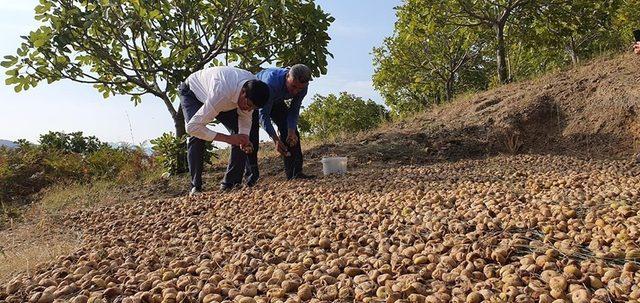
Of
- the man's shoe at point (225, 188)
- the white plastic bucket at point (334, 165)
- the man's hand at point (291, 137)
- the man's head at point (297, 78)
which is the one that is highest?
the man's head at point (297, 78)

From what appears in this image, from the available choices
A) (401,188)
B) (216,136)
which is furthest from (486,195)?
(216,136)

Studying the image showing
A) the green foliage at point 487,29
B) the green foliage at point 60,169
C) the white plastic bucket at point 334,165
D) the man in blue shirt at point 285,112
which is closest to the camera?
the man in blue shirt at point 285,112

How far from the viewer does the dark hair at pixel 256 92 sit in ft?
10.9

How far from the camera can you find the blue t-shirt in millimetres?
3959

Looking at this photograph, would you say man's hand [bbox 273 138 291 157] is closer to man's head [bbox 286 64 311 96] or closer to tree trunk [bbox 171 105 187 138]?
man's head [bbox 286 64 311 96]

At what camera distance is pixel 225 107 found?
3570mm

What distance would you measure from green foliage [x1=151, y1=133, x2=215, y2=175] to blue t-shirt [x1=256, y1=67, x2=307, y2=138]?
1.66 meters

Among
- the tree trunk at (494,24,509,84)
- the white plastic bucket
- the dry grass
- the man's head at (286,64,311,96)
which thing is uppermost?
the tree trunk at (494,24,509,84)

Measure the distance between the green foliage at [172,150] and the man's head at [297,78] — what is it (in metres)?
2.07

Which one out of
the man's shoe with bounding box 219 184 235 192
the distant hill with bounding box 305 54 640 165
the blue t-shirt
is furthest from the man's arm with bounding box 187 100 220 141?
the distant hill with bounding box 305 54 640 165

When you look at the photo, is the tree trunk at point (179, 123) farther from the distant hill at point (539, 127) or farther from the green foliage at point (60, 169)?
the distant hill at point (539, 127)

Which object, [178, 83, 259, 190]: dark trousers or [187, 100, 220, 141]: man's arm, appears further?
[178, 83, 259, 190]: dark trousers

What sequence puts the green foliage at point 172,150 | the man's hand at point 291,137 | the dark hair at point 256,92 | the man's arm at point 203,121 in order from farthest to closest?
the green foliage at point 172,150 < the man's hand at point 291,137 < the man's arm at point 203,121 < the dark hair at point 256,92

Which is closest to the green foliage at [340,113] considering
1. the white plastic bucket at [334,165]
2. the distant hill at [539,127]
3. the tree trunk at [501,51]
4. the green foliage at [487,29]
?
the green foliage at [487,29]
